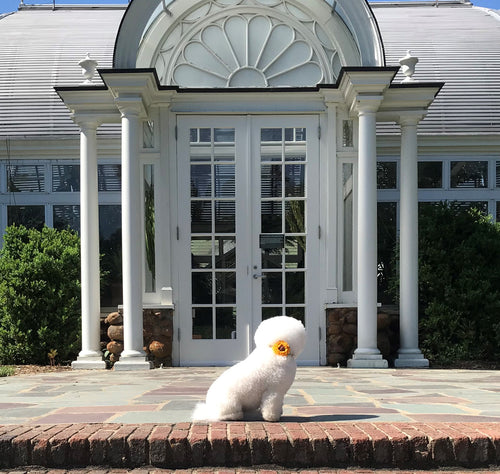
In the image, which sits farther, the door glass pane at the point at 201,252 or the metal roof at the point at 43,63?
the metal roof at the point at 43,63

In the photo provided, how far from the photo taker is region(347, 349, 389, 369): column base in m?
7.69

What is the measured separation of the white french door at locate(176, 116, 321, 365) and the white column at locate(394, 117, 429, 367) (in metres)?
1.02

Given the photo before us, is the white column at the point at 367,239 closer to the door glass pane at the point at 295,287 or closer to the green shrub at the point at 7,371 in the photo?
the door glass pane at the point at 295,287

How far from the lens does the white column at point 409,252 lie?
8.15 m

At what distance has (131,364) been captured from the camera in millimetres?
7652

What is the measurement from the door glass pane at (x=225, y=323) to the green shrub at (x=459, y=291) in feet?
7.71

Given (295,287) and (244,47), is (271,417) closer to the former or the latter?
(295,287)

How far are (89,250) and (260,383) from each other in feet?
16.6

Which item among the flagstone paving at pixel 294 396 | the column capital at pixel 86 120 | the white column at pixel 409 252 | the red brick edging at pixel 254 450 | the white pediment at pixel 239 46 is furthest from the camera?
the white pediment at pixel 239 46

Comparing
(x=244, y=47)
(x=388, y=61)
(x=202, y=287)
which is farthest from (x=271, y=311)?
(x=388, y=61)

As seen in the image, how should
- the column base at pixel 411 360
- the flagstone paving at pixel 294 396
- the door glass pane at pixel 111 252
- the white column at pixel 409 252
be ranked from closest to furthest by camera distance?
the flagstone paving at pixel 294 396 < the column base at pixel 411 360 < the white column at pixel 409 252 < the door glass pane at pixel 111 252

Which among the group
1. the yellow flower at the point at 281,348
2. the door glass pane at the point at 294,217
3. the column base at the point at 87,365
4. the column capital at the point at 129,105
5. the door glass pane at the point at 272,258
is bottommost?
the column base at the point at 87,365

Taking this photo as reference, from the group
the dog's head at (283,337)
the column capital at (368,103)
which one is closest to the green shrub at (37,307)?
the column capital at (368,103)

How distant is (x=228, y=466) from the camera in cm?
323
